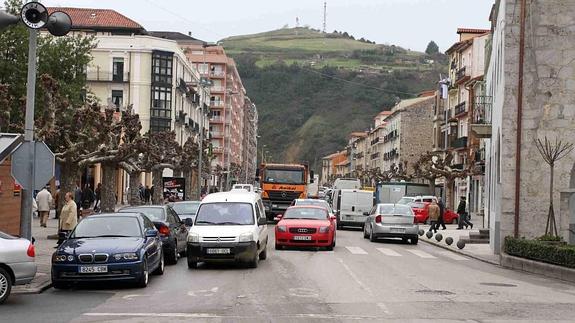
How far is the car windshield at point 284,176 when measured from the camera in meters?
45.9

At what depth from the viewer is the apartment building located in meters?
72.8

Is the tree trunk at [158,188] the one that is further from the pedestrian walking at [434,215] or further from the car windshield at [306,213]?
the car windshield at [306,213]

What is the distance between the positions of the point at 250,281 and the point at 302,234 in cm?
929

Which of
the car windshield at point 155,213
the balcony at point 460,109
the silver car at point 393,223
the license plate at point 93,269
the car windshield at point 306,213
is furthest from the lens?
the balcony at point 460,109

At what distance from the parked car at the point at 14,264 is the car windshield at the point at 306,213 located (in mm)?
14085

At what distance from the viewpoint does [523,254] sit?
73.5 feet

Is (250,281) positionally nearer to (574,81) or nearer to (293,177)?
(574,81)

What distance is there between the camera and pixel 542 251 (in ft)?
69.0

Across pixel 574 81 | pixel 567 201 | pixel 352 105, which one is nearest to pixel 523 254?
pixel 567 201

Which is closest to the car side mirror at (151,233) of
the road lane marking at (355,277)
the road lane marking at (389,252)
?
the road lane marking at (355,277)

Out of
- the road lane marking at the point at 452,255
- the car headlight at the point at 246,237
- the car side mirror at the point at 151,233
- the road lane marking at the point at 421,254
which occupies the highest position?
the car side mirror at the point at 151,233

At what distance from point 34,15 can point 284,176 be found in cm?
3050

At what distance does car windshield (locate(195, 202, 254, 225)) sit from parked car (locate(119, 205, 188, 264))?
19.5 inches

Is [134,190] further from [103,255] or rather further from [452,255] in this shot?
[103,255]
